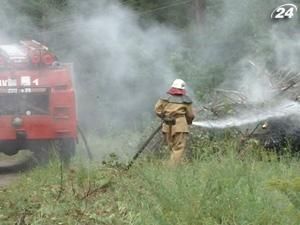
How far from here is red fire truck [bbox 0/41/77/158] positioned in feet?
32.8

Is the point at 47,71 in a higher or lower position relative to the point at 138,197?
higher

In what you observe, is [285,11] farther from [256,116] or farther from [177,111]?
[177,111]

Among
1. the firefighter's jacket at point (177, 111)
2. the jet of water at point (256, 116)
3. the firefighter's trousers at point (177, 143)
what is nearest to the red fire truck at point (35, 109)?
the firefighter's jacket at point (177, 111)

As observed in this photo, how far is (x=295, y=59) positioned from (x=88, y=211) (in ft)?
23.1

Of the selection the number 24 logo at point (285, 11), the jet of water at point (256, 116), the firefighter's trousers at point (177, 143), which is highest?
the number 24 logo at point (285, 11)

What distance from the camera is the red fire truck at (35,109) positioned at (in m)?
9.99

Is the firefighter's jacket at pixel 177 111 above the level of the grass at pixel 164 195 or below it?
above

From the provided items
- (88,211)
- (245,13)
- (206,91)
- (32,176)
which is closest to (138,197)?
(88,211)

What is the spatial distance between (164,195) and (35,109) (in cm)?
443

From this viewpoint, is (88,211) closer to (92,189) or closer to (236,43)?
(92,189)

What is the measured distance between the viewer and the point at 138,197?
6.57m

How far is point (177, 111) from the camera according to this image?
9930 mm

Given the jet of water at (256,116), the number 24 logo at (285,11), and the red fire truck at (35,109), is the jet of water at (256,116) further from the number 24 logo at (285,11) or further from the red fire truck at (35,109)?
the number 24 logo at (285,11)

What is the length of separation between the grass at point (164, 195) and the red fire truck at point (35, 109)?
165 centimetres
